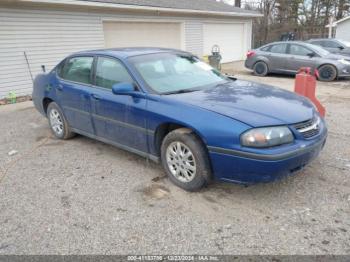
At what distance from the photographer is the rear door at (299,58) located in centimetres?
1137

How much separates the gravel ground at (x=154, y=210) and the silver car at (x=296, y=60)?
7200 millimetres

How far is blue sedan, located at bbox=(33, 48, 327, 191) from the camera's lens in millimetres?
3031

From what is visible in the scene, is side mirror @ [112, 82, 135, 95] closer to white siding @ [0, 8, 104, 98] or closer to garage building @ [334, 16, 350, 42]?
white siding @ [0, 8, 104, 98]

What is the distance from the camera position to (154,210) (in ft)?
10.7

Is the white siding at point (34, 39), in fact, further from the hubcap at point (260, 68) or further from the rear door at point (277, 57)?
the rear door at point (277, 57)

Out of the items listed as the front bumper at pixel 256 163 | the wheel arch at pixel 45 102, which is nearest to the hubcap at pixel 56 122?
the wheel arch at pixel 45 102

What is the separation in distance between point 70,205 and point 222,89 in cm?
216

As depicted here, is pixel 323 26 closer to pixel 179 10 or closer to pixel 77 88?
pixel 179 10

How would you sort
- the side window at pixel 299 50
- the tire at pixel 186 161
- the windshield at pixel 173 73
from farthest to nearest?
the side window at pixel 299 50, the windshield at pixel 173 73, the tire at pixel 186 161

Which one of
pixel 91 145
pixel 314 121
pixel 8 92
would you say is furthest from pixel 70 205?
pixel 8 92

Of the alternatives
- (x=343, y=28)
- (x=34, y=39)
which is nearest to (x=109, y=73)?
(x=34, y=39)

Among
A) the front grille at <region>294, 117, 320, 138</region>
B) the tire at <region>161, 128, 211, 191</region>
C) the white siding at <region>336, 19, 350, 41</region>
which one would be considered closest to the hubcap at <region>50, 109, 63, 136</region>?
the tire at <region>161, 128, 211, 191</region>

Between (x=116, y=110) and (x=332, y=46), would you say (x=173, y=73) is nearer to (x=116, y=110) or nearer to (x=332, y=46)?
(x=116, y=110)

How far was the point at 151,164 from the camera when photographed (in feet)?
14.2
